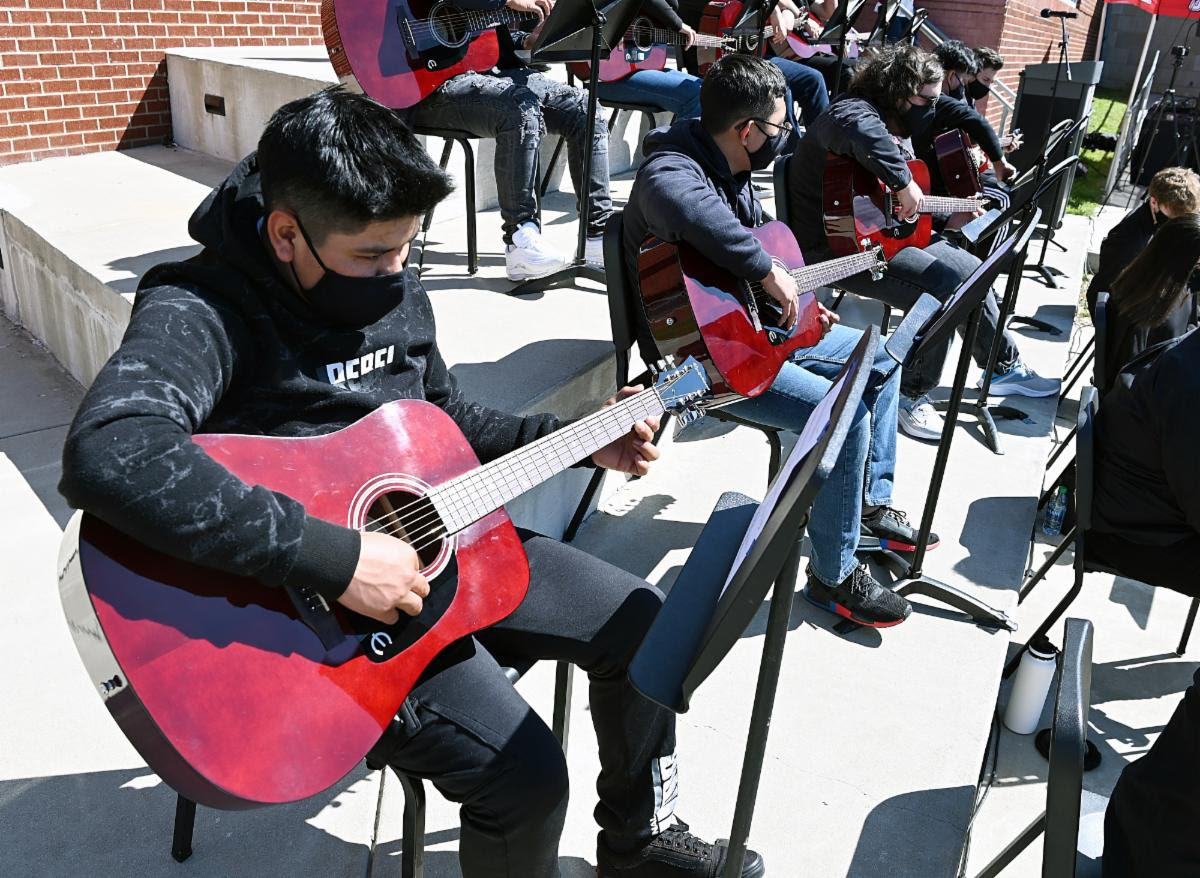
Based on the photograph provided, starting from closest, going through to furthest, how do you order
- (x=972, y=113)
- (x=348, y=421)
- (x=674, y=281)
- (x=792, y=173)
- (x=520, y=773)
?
(x=520, y=773) → (x=348, y=421) → (x=674, y=281) → (x=792, y=173) → (x=972, y=113)

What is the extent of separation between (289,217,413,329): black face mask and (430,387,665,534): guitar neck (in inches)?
13.2

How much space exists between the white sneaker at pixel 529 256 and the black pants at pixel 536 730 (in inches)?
79.7

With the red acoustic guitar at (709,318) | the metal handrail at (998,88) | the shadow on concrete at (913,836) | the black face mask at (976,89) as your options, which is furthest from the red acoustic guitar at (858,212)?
the metal handrail at (998,88)

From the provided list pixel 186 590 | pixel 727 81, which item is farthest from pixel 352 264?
pixel 727 81

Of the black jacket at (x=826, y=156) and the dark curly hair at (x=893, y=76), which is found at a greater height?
the dark curly hair at (x=893, y=76)

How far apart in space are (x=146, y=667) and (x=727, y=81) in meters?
2.42

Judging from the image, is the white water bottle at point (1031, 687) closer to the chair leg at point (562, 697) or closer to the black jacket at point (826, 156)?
the chair leg at point (562, 697)

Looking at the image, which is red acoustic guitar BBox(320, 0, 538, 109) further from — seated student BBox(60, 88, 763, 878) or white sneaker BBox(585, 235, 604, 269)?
seated student BBox(60, 88, 763, 878)

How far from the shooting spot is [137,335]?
1431 millimetres

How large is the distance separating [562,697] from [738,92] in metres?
A: 1.96

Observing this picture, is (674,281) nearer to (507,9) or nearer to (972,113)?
(507,9)

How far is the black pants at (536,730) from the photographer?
1.53 meters

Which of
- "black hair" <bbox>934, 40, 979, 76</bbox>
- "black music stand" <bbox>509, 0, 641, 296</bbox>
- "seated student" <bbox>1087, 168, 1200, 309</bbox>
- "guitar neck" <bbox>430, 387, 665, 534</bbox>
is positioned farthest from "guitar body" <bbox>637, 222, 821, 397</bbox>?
"black hair" <bbox>934, 40, 979, 76</bbox>

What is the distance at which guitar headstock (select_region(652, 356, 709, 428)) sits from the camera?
2.15 m
